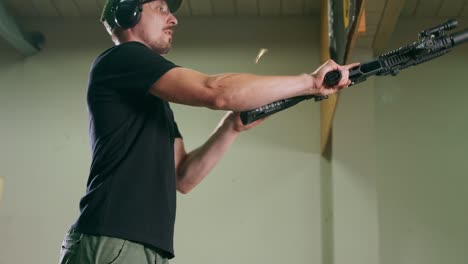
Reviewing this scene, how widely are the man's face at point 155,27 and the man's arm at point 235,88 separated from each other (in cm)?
29

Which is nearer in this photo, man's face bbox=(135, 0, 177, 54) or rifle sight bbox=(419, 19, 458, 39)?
rifle sight bbox=(419, 19, 458, 39)

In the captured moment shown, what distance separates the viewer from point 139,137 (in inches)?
59.9

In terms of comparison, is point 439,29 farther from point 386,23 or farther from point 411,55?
point 386,23

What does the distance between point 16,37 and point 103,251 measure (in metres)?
2.89

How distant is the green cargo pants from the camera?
1409mm

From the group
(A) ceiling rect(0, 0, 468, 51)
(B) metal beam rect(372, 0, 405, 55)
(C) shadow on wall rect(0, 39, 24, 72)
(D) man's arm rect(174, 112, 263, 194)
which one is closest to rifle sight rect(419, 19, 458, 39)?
(D) man's arm rect(174, 112, 263, 194)

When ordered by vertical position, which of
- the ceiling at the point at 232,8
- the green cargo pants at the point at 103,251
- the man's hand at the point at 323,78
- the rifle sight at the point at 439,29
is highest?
the ceiling at the point at 232,8

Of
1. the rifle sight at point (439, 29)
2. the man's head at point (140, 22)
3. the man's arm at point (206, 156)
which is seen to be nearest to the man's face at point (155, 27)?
the man's head at point (140, 22)

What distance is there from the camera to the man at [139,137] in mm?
1434

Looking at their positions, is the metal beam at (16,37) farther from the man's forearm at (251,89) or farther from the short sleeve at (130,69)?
the man's forearm at (251,89)

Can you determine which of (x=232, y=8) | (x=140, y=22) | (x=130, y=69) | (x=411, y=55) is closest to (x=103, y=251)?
(x=130, y=69)

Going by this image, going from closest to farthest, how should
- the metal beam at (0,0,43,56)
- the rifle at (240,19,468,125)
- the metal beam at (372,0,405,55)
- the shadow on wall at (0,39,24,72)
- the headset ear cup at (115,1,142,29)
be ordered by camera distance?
the rifle at (240,19,468,125) → the headset ear cup at (115,1,142,29) → the metal beam at (372,0,405,55) → the metal beam at (0,0,43,56) → the shadow on wall at (0,39,24,72)

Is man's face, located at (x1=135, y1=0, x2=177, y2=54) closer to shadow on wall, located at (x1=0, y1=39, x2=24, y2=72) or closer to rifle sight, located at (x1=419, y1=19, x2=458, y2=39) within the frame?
rifle sight, located at (x1=419, y1=19, x2=458, y2=39)

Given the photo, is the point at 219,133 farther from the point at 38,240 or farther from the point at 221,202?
the point at 38,240
